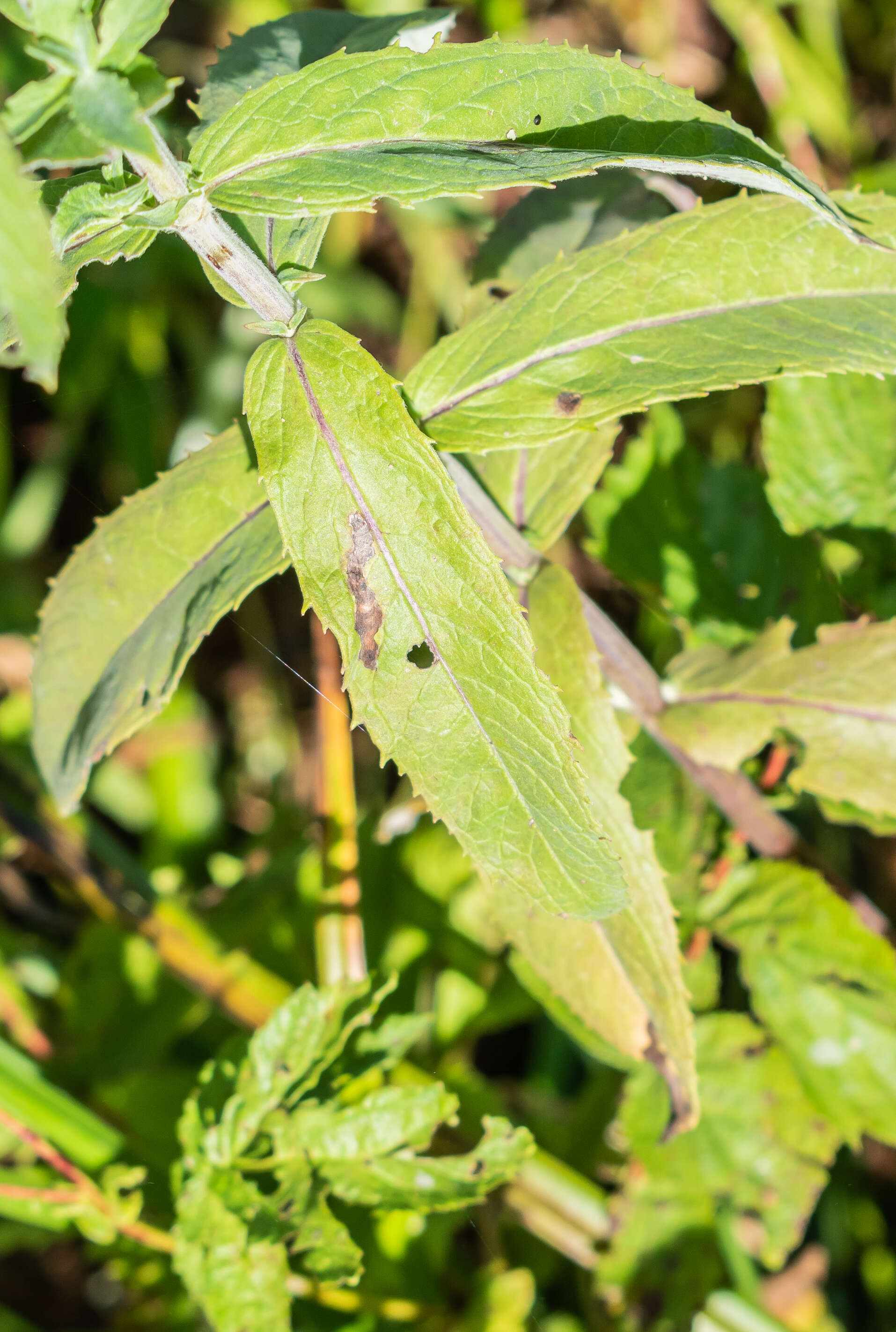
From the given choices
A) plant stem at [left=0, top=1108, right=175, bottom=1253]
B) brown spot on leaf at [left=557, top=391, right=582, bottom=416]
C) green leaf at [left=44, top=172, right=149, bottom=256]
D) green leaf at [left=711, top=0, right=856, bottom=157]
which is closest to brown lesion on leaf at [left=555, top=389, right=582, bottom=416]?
brown spot on leaf at [left=557, top=391, right=582, bottom=416]

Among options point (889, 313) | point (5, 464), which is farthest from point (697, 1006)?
point (5, 464)

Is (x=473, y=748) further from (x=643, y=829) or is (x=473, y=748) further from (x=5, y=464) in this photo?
(x=5, y=464)

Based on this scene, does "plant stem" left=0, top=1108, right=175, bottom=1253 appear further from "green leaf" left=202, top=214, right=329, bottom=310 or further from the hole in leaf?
"green leaf" left=202, top=214, right=329, bottom=310

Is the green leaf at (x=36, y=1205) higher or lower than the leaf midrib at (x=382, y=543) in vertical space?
lower

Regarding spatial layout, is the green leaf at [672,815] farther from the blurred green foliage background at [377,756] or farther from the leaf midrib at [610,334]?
the leaf midrib at [610,334]

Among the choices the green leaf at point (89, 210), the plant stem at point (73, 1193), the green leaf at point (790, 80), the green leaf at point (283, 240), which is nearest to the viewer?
the green leaf at point (89, 210)

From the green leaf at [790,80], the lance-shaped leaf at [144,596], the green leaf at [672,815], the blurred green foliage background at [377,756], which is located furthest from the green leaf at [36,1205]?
the green leaf at [790,80]

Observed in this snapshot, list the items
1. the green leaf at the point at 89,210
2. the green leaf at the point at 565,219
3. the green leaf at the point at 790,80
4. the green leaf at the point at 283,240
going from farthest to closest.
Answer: the green leaf at the point at 790,80 < the green leaf at the point at 565,219 < the green leaf at the point at 283,240 < the green leaf at the point at 89,210
